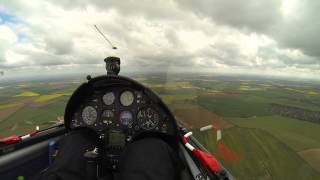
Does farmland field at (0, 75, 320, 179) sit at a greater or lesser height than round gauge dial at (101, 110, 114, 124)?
lesser

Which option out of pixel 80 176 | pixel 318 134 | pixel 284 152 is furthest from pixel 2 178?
pixel 318 134

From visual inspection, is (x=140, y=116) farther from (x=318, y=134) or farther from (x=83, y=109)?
(x=318, y=134)

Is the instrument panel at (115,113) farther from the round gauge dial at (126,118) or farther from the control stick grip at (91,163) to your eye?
the control stick grip at (91,163)

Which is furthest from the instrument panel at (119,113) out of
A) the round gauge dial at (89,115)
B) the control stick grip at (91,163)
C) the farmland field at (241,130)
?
the farmland field at (241,130)

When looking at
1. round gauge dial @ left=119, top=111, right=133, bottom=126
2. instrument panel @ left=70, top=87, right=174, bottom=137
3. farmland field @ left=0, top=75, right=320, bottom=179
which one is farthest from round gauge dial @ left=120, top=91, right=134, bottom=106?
farmland field @ left=0, top=75, right=320, bottom=179

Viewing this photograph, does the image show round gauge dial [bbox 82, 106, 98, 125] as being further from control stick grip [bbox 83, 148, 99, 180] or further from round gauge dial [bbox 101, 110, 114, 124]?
control stick grip [bbox 83, 148, 99, 180]

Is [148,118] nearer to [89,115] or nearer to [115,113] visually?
[115,113]
